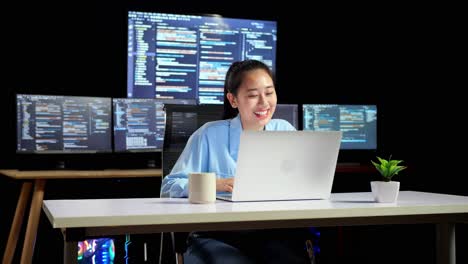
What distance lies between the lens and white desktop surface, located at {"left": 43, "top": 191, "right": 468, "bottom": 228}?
4.75 ft

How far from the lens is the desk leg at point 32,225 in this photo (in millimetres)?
3885

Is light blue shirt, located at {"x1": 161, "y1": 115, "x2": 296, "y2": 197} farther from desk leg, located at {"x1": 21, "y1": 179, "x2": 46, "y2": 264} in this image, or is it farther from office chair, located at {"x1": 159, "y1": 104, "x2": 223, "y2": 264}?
desk leg, located at {"x1": 21, "y1": 179, "x2": 46, "y2": 264}

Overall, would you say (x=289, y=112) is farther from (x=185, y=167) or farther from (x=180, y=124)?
(x=185, y=167)

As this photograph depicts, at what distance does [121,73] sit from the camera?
5.03m

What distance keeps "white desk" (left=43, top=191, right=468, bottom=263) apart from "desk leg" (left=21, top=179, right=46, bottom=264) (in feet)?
7.34

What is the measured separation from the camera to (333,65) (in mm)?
5547

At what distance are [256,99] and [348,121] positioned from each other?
2842mm

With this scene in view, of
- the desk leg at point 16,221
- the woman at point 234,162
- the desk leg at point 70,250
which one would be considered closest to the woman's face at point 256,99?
the woman at point 234,162

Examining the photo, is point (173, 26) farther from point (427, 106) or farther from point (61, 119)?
point (427, 106)

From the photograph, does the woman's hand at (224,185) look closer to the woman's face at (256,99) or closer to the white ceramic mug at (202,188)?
the white ceramic mug at (202,188)

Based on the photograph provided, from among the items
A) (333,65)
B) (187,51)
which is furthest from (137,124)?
(333,65)

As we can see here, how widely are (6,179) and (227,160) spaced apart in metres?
3.06

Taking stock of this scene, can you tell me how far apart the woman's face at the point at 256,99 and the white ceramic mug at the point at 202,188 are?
53cm

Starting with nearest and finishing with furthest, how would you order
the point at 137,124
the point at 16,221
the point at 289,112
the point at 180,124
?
the point at 180,124, the point at 16,221, the point at 137,124, the point at 289,112
